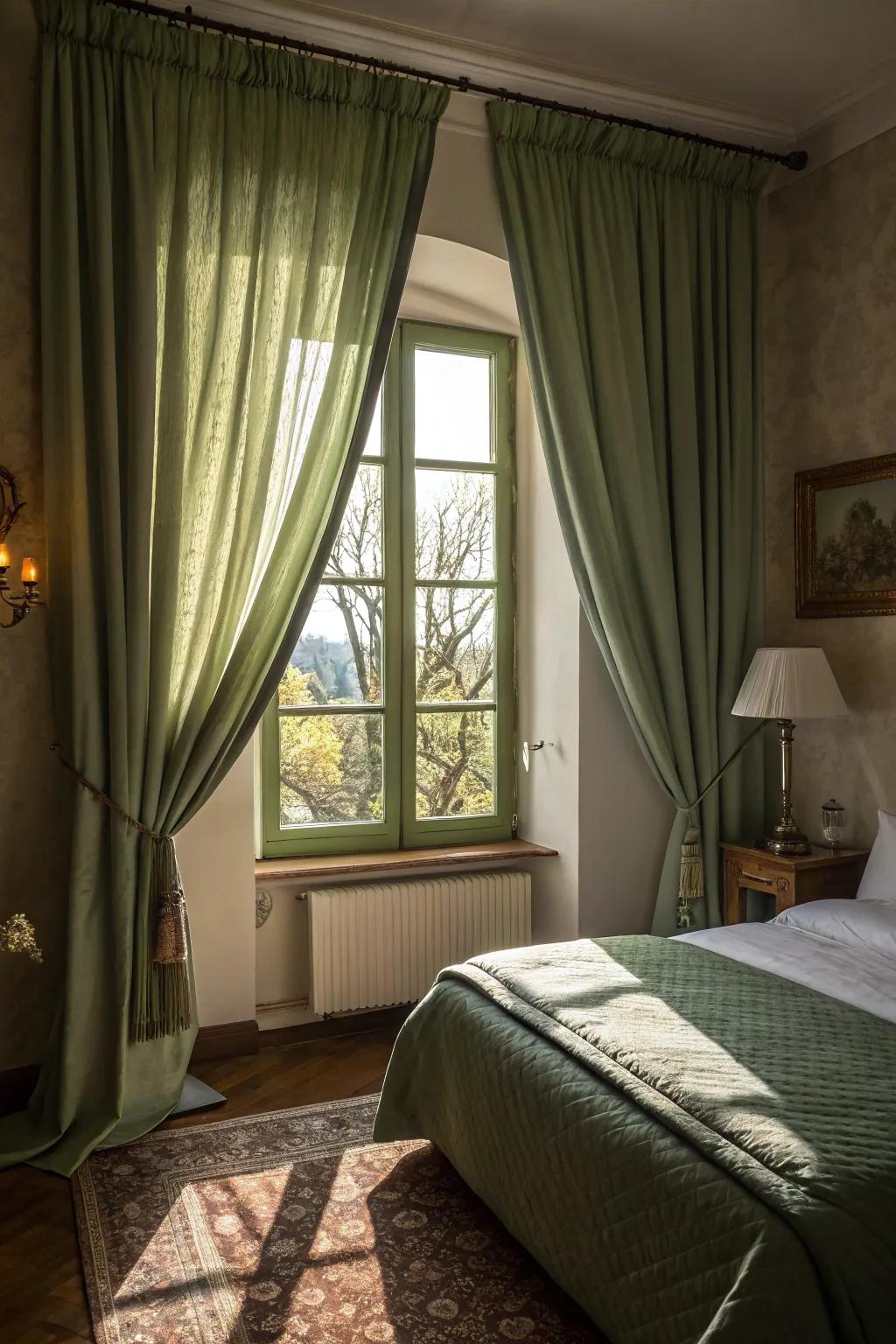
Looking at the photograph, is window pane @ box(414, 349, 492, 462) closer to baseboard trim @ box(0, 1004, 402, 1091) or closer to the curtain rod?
the curtain rod

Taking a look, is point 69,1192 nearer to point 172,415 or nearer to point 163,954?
point 163,954

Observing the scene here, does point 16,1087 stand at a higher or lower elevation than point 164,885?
lower

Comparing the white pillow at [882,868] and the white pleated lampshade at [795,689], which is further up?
the white pleated lampshade at [795,689]

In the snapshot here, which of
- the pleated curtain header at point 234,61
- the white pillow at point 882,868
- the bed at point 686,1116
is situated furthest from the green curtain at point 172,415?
the white pillow at point 882,868

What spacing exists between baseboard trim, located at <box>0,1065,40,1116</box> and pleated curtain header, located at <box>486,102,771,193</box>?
336 cm

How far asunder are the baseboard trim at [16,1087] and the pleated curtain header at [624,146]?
3.36m

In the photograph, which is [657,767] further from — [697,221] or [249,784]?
[697,221]

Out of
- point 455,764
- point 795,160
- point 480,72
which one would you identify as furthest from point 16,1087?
point 795,160

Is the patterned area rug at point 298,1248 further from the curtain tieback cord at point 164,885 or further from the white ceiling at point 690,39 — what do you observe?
the white ceiling at point 690,39

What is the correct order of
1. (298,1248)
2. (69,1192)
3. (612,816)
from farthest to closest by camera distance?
(612,816) < (69,1192) < (298,1248)

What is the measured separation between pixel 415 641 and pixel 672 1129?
2448mm

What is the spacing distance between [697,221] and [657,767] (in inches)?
80.3

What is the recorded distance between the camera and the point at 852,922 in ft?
9.72

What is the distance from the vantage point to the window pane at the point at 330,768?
3924 millimetres
